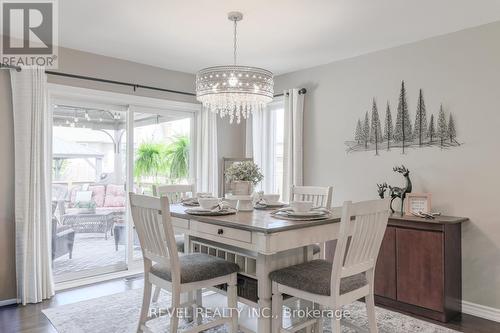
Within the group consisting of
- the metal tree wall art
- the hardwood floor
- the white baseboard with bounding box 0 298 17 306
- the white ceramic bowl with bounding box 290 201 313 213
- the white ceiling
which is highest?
the white ceiling

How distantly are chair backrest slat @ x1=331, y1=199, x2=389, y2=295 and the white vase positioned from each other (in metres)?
0.77

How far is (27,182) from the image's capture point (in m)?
3.39

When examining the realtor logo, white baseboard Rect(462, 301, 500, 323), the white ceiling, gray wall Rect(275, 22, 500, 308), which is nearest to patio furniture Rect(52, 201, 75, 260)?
the realtor logo

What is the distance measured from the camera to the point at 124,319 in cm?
299

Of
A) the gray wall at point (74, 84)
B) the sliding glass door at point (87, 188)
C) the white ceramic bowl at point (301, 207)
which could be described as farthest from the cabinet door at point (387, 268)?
the sliding glass door at point (87, 188)

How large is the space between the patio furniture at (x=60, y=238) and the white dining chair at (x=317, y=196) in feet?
7.99

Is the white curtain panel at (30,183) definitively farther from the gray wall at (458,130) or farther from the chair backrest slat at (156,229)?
the gray wall at (458,130)

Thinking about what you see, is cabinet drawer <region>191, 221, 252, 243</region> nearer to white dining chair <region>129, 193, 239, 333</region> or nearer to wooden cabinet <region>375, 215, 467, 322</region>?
white dining chair <region>129, 193, 239, 333</region>

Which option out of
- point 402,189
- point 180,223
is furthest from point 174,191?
point 402,189

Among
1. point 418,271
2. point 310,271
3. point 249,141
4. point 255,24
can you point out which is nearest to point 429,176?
point 418,271

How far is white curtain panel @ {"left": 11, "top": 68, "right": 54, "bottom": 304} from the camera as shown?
3367 millimetres

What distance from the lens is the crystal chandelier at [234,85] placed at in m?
2.84

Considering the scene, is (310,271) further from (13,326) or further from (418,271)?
(13,326)

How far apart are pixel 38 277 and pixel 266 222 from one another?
2.51 meters
